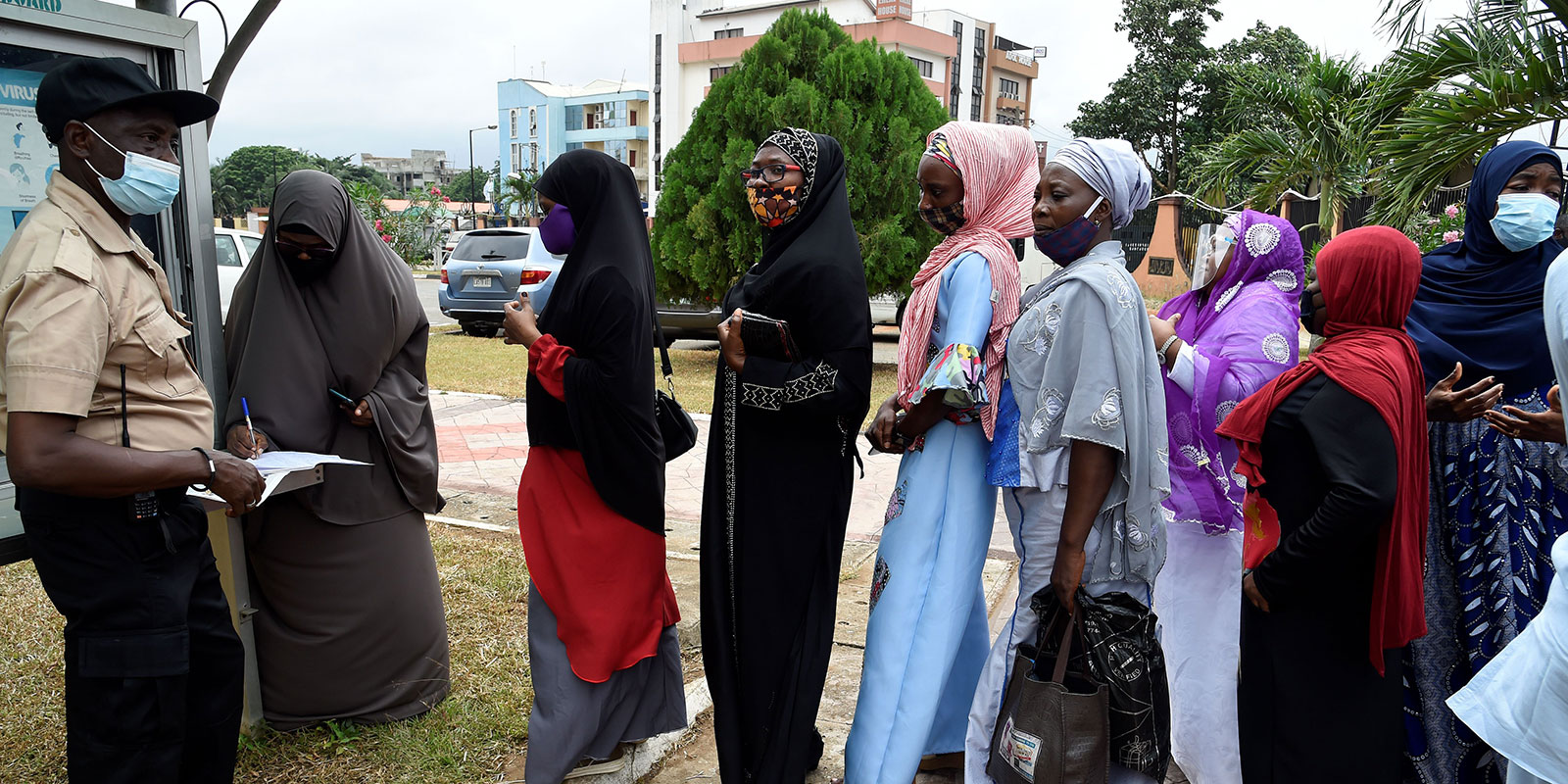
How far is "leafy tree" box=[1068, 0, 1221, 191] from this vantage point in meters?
30.5

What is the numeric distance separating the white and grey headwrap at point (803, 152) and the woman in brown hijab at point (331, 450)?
135 cm

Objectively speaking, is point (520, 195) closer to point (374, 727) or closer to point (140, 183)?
point (374, 727)

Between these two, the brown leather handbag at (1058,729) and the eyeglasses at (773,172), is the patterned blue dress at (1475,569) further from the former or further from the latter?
the eyeglasses at (773,172)

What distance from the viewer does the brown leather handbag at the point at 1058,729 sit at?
2.06m

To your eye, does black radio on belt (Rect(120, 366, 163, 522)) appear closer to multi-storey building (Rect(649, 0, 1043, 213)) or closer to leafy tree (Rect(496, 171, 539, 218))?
multi-storey building (Rect(649, 0, 1043, 213))

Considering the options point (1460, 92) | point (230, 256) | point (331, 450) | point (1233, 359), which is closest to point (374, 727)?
point (331, 450)

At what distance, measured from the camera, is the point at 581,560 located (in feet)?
8.76

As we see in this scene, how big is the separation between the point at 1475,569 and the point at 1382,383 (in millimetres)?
927

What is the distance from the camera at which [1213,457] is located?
2.84 meters

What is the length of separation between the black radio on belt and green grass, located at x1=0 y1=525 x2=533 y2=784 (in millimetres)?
1072

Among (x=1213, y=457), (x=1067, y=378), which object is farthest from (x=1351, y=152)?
(x=1067, y=378)

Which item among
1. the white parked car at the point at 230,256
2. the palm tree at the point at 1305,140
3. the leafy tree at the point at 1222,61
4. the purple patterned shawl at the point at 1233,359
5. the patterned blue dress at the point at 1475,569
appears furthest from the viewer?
the leafy tree at the point at 1222,61

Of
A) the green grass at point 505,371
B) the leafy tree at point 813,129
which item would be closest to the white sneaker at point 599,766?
the green grass at point 505,371

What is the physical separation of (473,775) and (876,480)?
422 cm
